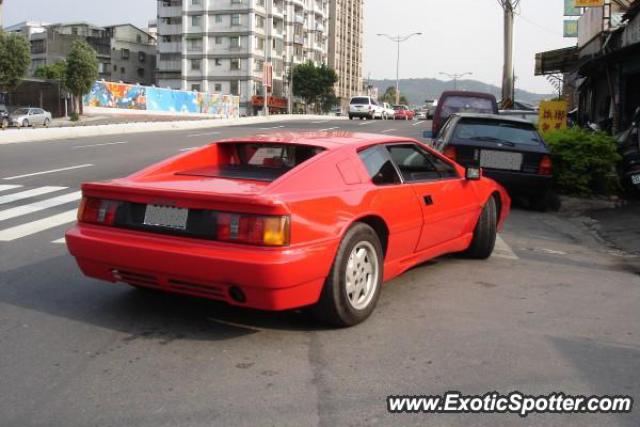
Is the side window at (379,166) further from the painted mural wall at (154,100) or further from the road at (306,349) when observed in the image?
the painted mural wall at (154,100)

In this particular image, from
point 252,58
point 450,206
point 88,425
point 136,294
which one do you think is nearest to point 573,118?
point 450,206

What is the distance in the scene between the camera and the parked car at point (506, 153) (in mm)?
10391

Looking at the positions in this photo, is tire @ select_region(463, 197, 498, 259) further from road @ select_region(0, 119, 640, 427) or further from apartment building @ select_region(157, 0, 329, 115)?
apartment building @ select_region(157, 0, 329, 115)

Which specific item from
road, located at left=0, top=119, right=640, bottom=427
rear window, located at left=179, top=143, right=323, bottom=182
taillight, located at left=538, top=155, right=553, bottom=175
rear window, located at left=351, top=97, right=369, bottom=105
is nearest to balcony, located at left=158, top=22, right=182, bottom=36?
rear window, located at left=351, top=97, right=369, bottom=105

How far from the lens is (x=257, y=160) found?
5.56 m

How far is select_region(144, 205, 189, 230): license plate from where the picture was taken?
4.38 m

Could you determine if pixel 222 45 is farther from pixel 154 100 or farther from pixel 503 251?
pixel 503 251

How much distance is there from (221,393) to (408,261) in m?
2.34

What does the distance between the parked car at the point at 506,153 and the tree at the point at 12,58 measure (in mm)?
45913

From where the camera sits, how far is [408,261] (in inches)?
215

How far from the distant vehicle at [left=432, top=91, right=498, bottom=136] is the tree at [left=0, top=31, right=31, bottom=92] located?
1552 inches

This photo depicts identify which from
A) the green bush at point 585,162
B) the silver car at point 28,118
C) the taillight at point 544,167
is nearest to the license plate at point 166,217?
the taillight at point 544,167

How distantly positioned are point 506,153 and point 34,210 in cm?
694

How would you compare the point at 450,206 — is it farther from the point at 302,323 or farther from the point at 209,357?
the point at 209,357
